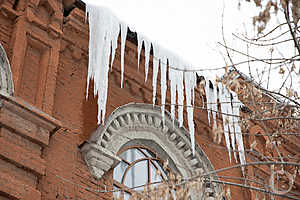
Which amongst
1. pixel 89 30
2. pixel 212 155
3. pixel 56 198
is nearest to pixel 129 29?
pixel 89 30

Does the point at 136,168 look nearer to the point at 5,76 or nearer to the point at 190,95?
the point at 190,95

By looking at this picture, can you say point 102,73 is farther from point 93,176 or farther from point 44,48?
point 93,176

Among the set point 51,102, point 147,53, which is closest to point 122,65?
point 147,53

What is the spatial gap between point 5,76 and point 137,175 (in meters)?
2.29

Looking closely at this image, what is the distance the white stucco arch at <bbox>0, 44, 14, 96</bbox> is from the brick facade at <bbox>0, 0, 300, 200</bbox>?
124 mm

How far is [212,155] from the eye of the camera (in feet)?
30.0

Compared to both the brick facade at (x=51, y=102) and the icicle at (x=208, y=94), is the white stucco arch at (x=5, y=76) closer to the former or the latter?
the brick facade at (x=51, y=102)

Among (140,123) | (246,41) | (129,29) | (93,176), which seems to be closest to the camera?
(246,41)

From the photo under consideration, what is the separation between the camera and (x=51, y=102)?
7168 millimetres

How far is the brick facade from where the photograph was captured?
6.30m

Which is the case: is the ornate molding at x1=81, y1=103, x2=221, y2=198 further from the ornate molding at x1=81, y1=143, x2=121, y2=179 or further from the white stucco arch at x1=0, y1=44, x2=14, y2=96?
the white stucco arch at x1=0, y1=44, x2=14, y2=96

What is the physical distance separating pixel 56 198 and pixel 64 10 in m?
3.14

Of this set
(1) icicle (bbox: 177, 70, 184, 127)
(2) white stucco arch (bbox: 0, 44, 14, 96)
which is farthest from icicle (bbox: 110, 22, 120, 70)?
(2) white stucco arch (bbox: 0, 44, 14, 96)

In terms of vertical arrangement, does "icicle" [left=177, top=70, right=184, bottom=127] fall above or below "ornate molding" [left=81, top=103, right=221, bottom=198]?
above
